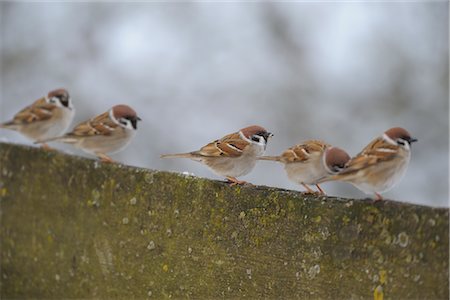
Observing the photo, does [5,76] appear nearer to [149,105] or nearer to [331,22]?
[149,105]

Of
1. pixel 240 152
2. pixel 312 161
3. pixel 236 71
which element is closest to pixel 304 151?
pixel 312 161

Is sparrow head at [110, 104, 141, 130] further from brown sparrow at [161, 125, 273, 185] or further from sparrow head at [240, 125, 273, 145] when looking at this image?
sparrow head at [240, 125, 273, 145]

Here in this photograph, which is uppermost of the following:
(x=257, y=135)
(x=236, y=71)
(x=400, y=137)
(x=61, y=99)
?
(x=400, y=137)

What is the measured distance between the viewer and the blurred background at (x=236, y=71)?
22.0ft

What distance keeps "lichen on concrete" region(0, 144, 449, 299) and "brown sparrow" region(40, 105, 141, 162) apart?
0.23 meters

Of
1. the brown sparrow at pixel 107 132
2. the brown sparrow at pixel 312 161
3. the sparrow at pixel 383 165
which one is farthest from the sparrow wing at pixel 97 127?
the sparrow at pixel 383 165

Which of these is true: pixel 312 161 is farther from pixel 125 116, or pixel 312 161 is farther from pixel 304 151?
pixel 125 116

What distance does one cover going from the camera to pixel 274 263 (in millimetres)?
2291

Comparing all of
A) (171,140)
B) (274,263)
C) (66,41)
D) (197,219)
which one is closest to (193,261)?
(197,219)

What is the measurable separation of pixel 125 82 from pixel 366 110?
2604mm

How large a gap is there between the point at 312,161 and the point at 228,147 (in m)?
0.51

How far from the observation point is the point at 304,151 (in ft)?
8.43

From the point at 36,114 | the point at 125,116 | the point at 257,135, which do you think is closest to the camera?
the point at 257,135

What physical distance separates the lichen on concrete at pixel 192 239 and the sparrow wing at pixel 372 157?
0.34 ft
